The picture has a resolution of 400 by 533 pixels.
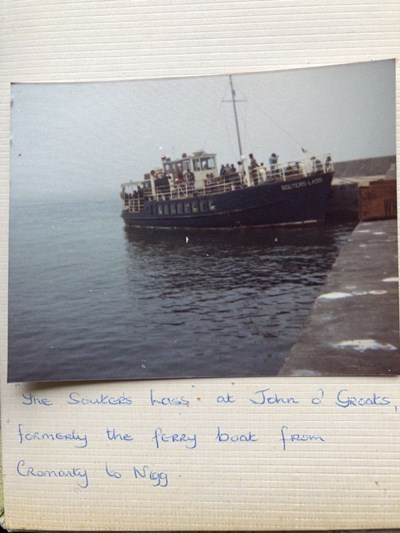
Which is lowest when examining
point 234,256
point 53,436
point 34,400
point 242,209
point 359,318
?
point 53,436

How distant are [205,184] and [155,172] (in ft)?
0.46

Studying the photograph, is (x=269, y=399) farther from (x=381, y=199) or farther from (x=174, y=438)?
(x=381, y=199)

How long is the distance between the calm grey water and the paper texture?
7 cm

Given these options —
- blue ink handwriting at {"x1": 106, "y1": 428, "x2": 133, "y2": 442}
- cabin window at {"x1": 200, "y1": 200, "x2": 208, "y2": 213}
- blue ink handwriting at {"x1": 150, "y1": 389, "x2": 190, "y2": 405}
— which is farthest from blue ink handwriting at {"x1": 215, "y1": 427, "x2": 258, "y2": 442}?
cabin window at {"x1": 200, "y1": 200, "x2": 208, "y2": 213}

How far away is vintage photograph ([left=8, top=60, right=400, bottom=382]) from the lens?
169cm

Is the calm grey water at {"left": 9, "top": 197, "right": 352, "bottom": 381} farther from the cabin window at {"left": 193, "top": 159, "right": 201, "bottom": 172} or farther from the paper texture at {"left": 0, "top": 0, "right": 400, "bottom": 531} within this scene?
the cabin window at {"left": 193, "top": 159, "right": 201, "bottom": 172}

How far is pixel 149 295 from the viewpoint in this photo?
1740 millimetres

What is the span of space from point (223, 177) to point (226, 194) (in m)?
0.05

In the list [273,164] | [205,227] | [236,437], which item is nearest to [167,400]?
[236,437]

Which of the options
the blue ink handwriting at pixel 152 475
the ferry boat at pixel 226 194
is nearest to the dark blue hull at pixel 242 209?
the ferry boat at pixel 226 194

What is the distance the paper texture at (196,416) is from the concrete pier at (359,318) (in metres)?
0.05

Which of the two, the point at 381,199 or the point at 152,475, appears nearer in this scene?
the point at 381,199

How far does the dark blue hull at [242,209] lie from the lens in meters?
1.75
